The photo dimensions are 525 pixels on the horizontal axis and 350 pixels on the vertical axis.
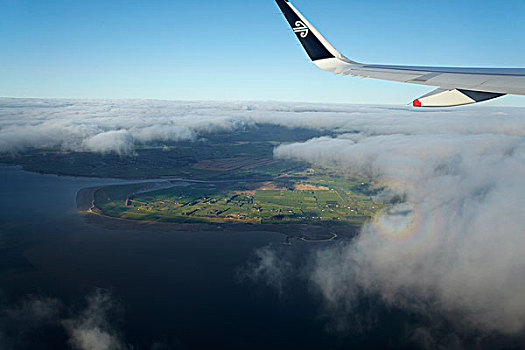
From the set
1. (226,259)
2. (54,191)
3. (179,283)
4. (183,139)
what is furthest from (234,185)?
(183,139)

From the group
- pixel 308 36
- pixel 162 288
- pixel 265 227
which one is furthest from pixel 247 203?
pixel 308 36

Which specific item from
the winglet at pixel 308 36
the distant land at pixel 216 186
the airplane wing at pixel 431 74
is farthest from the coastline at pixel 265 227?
the winglet at pixel 308 36

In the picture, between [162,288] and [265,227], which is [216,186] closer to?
[265,227]

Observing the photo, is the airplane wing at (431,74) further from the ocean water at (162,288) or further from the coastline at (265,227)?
the coastline at (265,227)

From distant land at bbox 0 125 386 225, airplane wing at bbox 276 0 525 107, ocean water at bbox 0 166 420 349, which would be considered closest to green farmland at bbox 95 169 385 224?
distant land at bbox 0 125 386 225

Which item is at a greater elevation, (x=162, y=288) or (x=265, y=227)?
(x=265, y=227)

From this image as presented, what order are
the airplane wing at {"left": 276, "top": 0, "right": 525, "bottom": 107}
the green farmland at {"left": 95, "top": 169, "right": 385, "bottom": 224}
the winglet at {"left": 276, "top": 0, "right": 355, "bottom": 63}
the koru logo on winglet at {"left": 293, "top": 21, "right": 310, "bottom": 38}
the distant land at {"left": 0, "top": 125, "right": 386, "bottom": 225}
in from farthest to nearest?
the distant land at {"left": 0, "top": 125, "right": 386, "bottom": 225} < the green farmland at {"left": 95, "top": 169, "right": 385, "bottom": 224} < the koru logo on winglet at {"left": 293, "top": 21, "right": 310, "bottom": 38} < the winglet at {"left": 276, "top": 0, "right": 355, "bottom": 63} < the airplane wing at {"left": 276, "top": 0, "right": 525, "bottom": 107}

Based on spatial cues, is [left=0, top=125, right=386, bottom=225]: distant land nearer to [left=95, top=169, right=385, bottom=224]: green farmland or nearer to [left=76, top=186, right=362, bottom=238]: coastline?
[left=95, top=169, right=385, bottom=224]: green farmland
